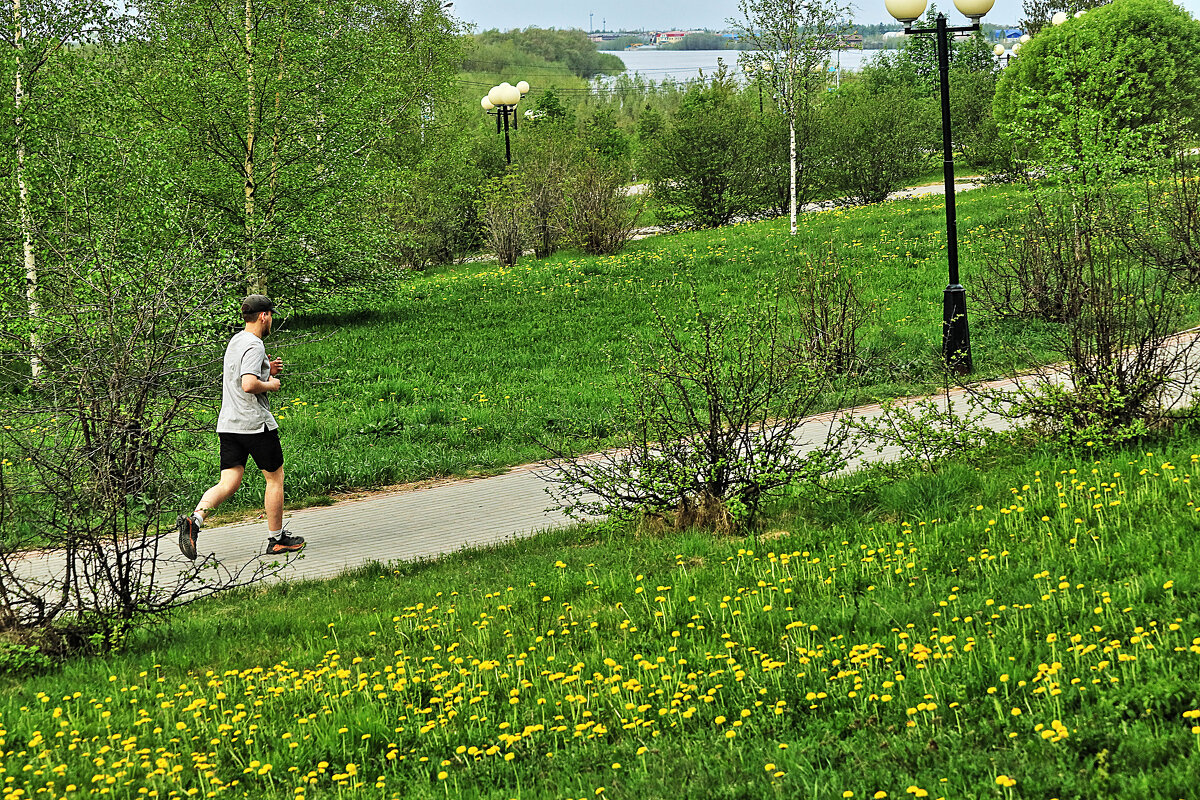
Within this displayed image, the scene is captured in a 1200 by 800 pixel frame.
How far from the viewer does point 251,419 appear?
8.02 m

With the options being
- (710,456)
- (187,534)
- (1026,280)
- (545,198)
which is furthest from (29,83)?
(545,198)

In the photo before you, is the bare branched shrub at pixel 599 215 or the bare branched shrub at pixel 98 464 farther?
the bare branched shrub at pixel 599 215

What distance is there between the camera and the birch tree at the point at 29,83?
1474 centimetres

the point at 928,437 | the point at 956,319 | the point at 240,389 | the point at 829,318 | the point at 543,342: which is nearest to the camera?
the point at 928,437

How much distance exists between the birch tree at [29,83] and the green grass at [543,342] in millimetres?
3710

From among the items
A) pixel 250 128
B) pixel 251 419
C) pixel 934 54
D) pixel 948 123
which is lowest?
pixel 251 419

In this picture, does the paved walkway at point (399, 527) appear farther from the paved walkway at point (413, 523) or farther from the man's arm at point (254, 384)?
the man's arm at point (254, 384)

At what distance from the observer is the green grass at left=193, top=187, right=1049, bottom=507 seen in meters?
11.6

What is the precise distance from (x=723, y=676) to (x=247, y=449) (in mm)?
4931

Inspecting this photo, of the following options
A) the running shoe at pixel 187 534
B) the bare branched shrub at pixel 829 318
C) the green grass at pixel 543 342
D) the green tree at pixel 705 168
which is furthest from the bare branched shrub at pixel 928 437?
the green tree at pixel 705 168

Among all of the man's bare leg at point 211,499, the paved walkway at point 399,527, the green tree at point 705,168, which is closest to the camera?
the man's bare leg at point 211,499

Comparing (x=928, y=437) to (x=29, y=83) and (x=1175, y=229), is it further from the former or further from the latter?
(x=29, y=83)

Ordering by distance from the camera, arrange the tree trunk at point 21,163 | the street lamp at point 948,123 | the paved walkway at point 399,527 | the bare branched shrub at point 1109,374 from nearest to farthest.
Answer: the bare branched shrub at point 1109,374 < the paved walkway at point 399,527 < the street lamp at point 948,123 < the tree trunk at point 21,163

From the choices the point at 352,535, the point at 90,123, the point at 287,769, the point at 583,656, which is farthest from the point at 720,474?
the point at 90,123
